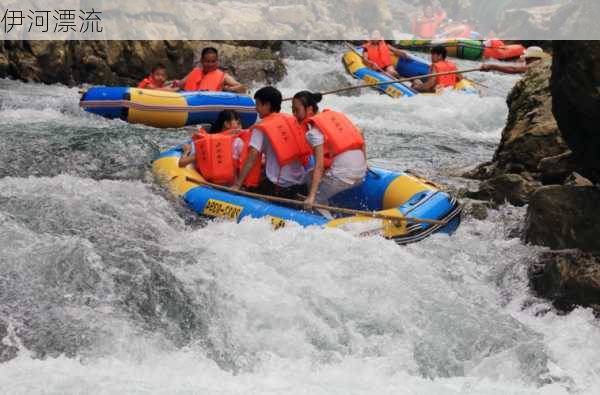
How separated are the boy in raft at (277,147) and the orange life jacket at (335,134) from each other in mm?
188

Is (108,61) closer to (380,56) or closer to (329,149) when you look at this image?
(380,56)

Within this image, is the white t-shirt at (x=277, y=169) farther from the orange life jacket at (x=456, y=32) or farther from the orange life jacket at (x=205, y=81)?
the orange life jacket at (x=456, y=32)

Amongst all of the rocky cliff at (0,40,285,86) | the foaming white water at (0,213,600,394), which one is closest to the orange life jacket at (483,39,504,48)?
the rocky cliff at (0,40,285,86)

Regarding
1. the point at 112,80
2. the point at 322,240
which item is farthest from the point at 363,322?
the point at 112,80

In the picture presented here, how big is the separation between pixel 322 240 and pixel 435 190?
1.10m

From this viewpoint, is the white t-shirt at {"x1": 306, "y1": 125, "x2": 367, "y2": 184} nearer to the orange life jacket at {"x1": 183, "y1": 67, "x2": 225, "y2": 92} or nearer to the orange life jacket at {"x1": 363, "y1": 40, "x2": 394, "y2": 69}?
the orange life jacket at {"x1": 183, "y1": 67, "x2": 225, "y2": 92}

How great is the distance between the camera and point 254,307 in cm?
407

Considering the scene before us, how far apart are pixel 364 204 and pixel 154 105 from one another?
10.6 ft

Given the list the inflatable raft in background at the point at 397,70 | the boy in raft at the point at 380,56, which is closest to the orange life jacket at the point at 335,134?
the inflatable raft in background at the point at 397,70

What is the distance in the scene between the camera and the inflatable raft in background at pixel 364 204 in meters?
5.13

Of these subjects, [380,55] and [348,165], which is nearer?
[348,165]

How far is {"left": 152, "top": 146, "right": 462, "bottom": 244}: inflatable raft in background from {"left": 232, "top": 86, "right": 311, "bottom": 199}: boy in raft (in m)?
0.26

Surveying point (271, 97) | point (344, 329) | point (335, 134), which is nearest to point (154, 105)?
point (271, 97)

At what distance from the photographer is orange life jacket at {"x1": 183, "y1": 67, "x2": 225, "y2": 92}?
8.80 metres
